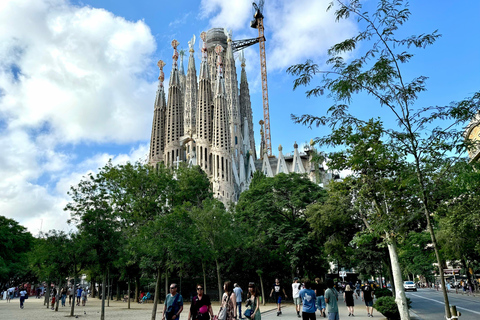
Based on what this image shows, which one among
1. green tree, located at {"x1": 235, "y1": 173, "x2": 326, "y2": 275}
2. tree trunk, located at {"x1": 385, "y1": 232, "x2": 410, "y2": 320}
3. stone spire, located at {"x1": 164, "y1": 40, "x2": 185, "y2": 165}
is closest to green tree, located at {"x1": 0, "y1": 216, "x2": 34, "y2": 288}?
green tree, located at {"x1": 235, "y1": 173, "x2": 326, "y2": 275}

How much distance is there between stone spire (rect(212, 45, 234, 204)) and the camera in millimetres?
60375

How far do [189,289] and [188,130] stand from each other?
45.1 m

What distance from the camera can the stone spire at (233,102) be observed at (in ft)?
234

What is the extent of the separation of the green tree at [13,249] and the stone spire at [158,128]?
93.7ft

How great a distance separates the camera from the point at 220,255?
850 inches

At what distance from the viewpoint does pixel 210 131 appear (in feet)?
220

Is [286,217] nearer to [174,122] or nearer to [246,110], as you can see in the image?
[174,122]

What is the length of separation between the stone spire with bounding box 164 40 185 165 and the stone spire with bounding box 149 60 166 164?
204cm

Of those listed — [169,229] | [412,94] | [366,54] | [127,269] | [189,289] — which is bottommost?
[189,289]

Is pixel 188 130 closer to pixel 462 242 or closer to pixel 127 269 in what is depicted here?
pixel 127 269

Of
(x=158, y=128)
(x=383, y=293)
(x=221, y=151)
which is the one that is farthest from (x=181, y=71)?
(x=383, y=293)

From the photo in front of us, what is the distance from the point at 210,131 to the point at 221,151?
20.4 feet

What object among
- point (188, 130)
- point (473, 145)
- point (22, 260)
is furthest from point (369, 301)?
point (188, 130)

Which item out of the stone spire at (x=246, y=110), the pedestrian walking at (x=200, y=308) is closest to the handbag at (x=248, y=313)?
the pedestrian walking at (x=200, y=308)
